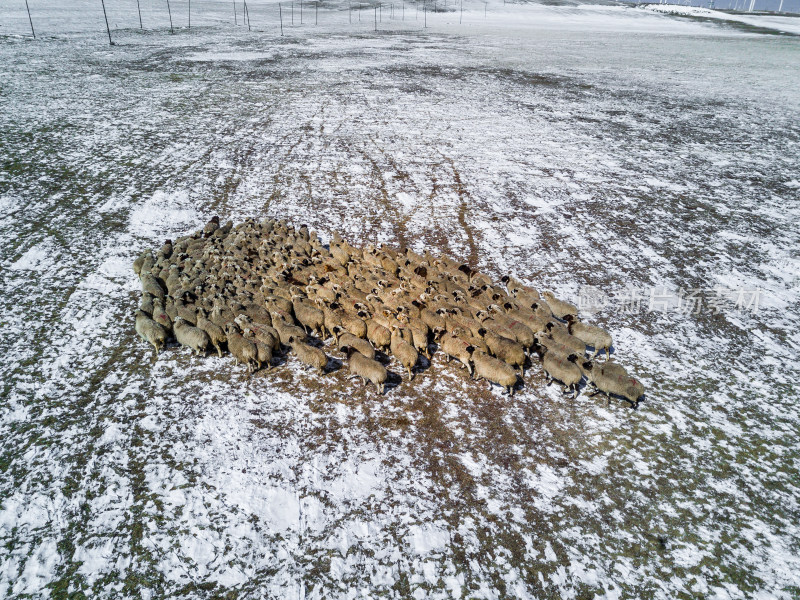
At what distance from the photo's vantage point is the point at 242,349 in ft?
21.0

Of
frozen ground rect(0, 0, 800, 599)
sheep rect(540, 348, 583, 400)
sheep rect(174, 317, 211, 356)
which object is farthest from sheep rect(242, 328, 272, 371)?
sheep rect(540, 348, 583, 400)

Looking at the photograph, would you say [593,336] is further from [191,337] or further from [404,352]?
[191,337]

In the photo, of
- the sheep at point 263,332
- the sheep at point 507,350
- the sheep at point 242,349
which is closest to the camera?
the sheep at point 242,349

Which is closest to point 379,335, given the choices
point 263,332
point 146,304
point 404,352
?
point 404,352

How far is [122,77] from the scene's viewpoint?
22.0 m

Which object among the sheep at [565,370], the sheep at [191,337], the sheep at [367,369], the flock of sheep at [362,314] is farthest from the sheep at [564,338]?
the sheep at [191,337]

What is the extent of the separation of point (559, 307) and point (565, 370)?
1.84 meters

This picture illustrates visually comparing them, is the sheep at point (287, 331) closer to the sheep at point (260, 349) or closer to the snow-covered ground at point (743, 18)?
the sheep at point (260, 349)

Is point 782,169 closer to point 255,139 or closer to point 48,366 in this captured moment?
point 255,139

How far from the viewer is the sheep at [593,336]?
23.0ft

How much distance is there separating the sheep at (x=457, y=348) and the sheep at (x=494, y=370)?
102mm

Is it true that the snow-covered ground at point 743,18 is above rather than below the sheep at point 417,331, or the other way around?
above

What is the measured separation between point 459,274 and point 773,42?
57.6 m

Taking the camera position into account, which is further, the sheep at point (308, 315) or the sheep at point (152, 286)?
the sheep at point (152, 286)
